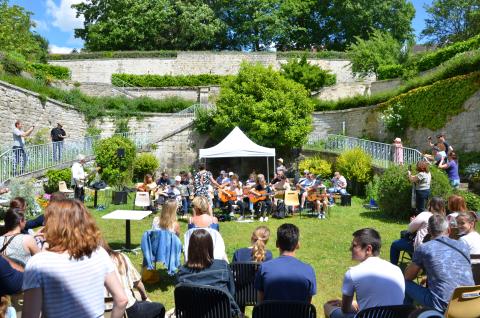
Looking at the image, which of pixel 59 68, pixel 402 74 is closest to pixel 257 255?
pixel 402 74

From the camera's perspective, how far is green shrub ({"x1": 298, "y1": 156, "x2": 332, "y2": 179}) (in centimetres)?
1823

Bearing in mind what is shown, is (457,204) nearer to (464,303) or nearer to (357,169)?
(464,303)

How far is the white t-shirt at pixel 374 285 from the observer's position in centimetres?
343

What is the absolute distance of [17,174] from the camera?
1301cm

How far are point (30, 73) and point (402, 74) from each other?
740 inches

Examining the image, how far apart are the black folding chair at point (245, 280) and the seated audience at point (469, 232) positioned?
232cm

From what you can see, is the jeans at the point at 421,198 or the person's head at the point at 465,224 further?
the jeans at the point at 421,198

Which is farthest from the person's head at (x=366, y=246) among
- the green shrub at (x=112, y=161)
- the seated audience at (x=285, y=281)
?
the green shrub at (x=112, y=161)

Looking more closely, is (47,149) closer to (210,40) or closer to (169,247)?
(169,247)

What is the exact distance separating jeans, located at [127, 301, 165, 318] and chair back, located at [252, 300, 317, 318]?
1.01 m

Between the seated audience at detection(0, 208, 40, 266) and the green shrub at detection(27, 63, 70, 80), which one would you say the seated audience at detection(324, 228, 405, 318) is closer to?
the seated audience at detection(0, 208, 40, 266)

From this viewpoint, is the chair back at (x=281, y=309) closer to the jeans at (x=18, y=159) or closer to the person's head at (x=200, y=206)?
the person's head at (x=200, y=206)

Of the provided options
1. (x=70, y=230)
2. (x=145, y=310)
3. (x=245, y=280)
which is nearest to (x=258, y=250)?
(x=245, y=280)

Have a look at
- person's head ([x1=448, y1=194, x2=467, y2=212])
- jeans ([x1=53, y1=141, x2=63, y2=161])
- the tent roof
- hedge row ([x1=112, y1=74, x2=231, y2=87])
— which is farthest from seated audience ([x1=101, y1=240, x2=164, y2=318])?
hedge row ([x1=112, y1=74, x2=231, y2=87])
